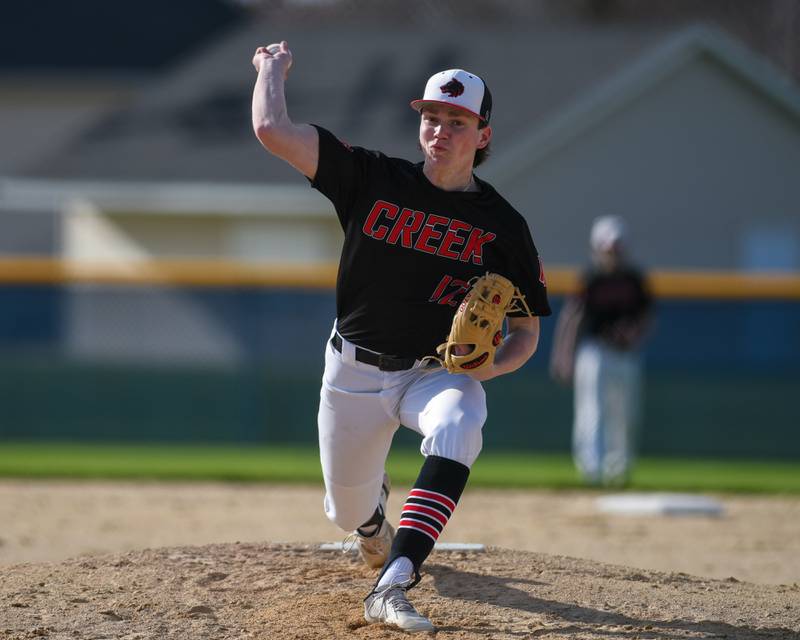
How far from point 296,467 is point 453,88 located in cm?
748

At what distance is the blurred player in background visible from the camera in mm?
10883

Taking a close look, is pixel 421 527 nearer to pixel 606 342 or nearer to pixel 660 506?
pixel 660 506

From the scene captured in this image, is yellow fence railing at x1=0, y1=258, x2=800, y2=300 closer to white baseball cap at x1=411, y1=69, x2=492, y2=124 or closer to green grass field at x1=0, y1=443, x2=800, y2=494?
green grass field at x1=0, y1=443, x2=800, y2=494

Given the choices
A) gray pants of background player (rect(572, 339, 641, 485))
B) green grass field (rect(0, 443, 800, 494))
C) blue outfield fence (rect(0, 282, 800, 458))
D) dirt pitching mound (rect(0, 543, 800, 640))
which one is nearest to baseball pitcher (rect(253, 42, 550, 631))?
dirt pitching mound (rect(0, 543, 800, 640))

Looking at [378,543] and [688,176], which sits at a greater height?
[688,176]

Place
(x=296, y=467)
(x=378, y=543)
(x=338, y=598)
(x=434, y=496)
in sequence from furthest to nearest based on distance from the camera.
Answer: (x=296, y=467), (x=378, y=543), (x=338, y=598), (x=434, y=496)

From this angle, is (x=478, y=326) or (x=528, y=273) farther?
(x=528, y=273)

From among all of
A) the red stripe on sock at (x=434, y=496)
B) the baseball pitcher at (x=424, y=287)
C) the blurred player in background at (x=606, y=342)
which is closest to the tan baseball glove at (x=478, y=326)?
the baseball pitcher at (x=424, y=287)

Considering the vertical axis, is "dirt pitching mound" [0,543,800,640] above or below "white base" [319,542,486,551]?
below

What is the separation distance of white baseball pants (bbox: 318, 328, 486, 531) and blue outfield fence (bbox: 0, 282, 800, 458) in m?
7.35

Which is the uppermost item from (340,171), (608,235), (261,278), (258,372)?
(608,235)

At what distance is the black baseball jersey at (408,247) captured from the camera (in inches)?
196

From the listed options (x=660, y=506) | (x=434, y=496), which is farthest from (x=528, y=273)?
(x=660, y=506)

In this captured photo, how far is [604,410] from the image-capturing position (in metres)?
11.0
